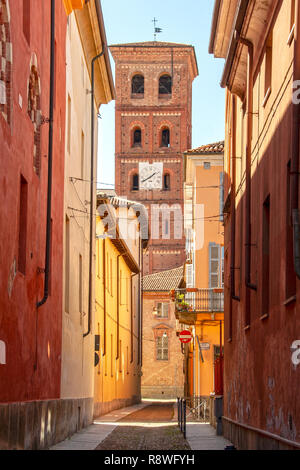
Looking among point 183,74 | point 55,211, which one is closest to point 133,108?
point 183,74

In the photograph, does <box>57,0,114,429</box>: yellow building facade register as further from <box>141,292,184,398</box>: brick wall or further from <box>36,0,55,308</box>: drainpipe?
<box>141,292,184,398</box>: brick wall

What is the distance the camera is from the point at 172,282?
72625 millimetres

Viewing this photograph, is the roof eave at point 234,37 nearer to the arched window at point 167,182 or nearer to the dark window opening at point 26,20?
the dark window opening at point 26,20

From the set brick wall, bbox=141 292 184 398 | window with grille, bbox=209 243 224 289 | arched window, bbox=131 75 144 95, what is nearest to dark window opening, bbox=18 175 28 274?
window with grille, bbox=209 243 224 289

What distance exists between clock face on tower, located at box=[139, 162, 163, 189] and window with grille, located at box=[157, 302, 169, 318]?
449 inches

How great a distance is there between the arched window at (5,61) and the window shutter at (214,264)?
24.4 m

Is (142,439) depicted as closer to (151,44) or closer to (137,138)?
(137,138)

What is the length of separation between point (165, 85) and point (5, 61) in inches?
2788

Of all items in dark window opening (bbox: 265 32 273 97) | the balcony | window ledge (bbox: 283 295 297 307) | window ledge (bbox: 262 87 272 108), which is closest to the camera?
window ledge (bbox: 283 295 297 307)

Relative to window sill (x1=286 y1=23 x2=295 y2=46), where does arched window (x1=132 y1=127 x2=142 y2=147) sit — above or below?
above

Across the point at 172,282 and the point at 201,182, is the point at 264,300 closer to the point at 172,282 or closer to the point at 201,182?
the point at 201,182

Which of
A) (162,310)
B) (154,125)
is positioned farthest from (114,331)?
(154,125)

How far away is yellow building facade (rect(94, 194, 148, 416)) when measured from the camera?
30.6 m

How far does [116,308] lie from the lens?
3844cm
